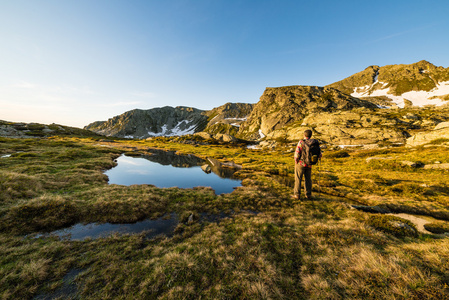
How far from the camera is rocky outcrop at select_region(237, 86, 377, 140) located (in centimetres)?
14150

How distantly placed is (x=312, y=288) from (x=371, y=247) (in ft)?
14.4

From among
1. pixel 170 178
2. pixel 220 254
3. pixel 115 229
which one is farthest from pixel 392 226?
pixel 170 178

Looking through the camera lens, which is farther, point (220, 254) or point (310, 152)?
point (310, 152)

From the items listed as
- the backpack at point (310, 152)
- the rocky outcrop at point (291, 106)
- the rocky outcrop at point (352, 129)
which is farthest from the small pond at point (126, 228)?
the rocky outcrop at point (291, 106)

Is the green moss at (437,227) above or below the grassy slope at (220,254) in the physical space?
below

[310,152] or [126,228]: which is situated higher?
[310,152]

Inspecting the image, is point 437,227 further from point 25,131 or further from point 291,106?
point 25,131

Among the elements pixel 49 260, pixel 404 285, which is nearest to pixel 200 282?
pixel 404 285

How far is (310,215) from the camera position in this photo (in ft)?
40.0

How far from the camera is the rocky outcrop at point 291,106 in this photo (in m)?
142

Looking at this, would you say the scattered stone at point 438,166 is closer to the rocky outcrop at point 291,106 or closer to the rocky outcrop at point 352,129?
the rocky outcrop at point 352,129

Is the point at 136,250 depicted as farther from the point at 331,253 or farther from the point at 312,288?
the point at 331,253

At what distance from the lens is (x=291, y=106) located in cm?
15175

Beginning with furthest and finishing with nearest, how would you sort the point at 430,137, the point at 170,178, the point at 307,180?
the point at 430,137, the point at 170,178, the point at 307,180
